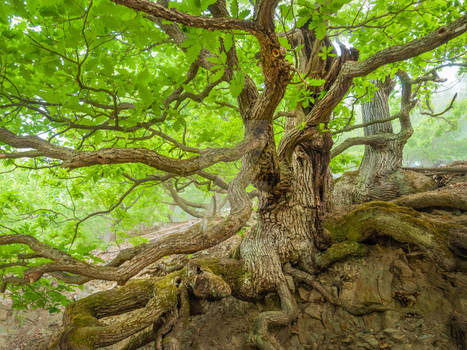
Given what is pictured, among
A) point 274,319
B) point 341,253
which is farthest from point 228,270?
point 341,253

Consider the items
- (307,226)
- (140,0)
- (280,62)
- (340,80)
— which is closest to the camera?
(140,0)

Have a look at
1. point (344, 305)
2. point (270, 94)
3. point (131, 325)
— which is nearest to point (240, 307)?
point (344, 305)

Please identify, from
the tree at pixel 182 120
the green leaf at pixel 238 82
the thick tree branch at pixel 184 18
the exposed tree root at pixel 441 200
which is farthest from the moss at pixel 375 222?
the thick tree branch at pixel 184 18

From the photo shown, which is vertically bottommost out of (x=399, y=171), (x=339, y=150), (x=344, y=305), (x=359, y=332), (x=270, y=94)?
(x=359, y=332)

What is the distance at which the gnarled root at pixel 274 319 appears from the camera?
2.62 m

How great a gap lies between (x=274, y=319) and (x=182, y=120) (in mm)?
2703

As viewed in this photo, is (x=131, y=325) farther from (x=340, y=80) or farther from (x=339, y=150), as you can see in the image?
(x=339, y=150)

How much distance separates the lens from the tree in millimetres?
1775

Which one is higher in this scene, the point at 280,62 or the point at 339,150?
the point at 280,62

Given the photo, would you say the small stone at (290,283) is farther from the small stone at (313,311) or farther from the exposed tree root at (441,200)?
the exposed tree root at (441,200)

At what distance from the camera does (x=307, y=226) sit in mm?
3887

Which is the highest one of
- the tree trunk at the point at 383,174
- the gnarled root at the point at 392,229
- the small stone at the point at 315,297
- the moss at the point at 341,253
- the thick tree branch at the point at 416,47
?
the thick tree branch at the point at 416,47

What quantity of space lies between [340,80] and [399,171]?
3.57 meters

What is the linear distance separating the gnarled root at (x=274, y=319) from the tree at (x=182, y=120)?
2cm
